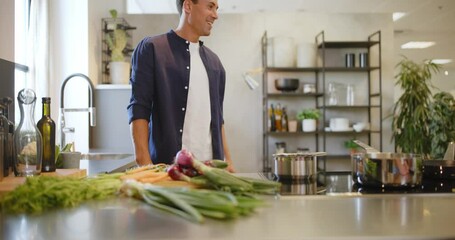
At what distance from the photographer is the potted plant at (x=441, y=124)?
4.93 meters

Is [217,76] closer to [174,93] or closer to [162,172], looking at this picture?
[174,93]

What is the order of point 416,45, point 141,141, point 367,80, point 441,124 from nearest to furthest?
1. point 141,141
2. point 441,124
3. point 367,80
4. point 416,45

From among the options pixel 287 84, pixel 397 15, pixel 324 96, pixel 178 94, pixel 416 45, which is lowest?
pixel 178 94

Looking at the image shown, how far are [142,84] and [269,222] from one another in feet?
4.28

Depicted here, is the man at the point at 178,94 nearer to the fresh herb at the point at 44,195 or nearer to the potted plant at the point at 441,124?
the fresh herb at the point at 44,195

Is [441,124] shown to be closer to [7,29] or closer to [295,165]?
[295,165]

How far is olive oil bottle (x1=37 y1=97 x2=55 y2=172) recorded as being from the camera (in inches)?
57.1

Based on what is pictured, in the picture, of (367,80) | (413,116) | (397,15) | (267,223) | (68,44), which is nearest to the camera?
(267,223)

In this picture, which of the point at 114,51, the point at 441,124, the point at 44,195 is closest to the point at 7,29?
the point at 44,195

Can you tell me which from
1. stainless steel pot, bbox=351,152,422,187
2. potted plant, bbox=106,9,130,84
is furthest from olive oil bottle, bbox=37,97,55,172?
potted plant, bbox=106,9,130,84

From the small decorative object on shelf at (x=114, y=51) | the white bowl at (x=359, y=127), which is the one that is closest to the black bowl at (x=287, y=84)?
the white bowl at (x=359, y=127)

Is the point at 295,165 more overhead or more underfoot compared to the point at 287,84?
more underfoot

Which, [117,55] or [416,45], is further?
[416,45]

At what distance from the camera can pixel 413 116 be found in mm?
5105
